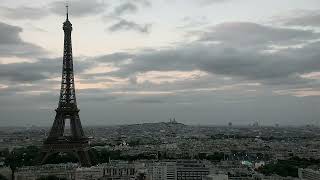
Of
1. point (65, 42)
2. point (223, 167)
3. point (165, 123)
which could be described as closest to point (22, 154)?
point (65, 42)

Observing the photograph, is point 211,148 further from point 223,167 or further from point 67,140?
point 67,140

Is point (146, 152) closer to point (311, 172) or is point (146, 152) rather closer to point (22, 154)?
point (22, 154)

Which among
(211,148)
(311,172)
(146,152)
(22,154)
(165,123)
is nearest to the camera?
(311,172)

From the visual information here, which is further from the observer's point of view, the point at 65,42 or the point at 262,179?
the point at 65,42

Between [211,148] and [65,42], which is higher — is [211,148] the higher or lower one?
Answer: the lower one

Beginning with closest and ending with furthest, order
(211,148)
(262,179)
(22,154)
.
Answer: (262,179)
(22,154)
(211,148)

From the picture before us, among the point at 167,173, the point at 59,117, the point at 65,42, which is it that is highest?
the point at 65,42

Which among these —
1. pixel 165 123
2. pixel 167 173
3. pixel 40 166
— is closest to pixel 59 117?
pixel 40 166
